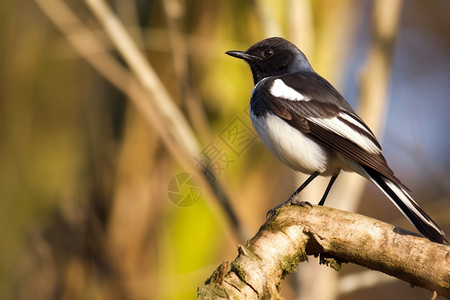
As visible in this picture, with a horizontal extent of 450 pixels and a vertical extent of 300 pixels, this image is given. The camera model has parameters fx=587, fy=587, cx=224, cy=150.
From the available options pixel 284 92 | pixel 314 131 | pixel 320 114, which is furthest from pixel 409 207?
pixel 284 92

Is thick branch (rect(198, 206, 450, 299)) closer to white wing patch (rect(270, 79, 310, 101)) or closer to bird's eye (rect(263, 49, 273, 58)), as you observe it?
white wing patch (rect(270, 79, 310, 101))

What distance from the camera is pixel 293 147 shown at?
3.67m

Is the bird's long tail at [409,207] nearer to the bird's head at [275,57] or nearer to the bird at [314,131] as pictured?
the bird at [314,131]

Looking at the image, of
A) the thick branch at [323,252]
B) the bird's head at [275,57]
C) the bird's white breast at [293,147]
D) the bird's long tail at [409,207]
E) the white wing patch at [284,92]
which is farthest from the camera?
the bird's head at [275,57]

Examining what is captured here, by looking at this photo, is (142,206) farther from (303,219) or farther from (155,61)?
(303,219)

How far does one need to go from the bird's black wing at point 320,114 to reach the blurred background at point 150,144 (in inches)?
32.3

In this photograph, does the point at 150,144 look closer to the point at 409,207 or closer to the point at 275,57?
the point at 275,57

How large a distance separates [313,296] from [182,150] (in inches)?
61.0

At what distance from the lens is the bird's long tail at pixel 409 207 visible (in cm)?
270

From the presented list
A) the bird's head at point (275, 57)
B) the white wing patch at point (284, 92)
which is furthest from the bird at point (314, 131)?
the bird's head at point (275, 57)

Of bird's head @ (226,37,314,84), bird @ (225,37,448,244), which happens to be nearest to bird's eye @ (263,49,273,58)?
bird's head @ (226,37,314,84)

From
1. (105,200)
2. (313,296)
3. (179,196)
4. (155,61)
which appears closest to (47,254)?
(105,200)

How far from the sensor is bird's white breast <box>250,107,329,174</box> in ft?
12.0

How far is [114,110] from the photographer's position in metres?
6.45
